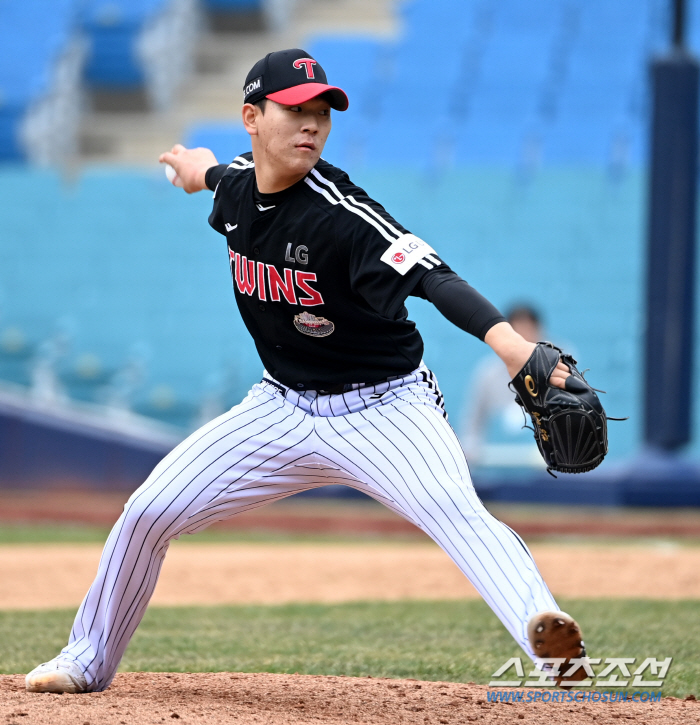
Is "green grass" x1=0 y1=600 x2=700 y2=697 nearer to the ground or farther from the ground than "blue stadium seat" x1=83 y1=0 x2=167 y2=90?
nearer to the ground

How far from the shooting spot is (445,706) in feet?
10.8

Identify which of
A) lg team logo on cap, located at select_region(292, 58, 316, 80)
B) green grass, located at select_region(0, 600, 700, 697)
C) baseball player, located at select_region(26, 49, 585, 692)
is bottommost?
green grass, located at select_region(0, 600, 700, 697)

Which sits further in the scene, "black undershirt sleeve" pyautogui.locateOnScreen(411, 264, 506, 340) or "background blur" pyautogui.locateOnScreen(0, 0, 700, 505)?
"background blur" pyautogui.locateOnScreen(0, 0, 700, 505)

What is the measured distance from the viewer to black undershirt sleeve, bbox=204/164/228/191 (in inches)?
144

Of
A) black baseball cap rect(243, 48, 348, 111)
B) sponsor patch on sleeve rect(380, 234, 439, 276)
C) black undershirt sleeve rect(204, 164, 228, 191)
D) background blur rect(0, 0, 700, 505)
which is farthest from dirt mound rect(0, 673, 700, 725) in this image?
background blur rect(0, 0, 700, 505)

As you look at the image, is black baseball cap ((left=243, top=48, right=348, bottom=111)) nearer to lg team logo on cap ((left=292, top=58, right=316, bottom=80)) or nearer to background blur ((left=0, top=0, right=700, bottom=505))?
lg team logo on cap ((left=292, top=58, right=316, bottom=80))

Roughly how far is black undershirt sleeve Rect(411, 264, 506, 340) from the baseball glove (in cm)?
14

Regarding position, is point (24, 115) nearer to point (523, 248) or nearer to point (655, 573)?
point (523, 248)

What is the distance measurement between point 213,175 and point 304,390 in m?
0.82

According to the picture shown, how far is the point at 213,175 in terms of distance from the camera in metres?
3.69

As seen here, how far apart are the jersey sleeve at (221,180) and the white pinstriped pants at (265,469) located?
53 cm

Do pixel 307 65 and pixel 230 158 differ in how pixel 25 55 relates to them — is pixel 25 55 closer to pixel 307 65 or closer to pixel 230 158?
pixel 230 158

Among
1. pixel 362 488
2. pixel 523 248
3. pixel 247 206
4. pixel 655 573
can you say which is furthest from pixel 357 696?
pixel 523 248

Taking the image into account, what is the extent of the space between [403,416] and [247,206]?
0.77 m
